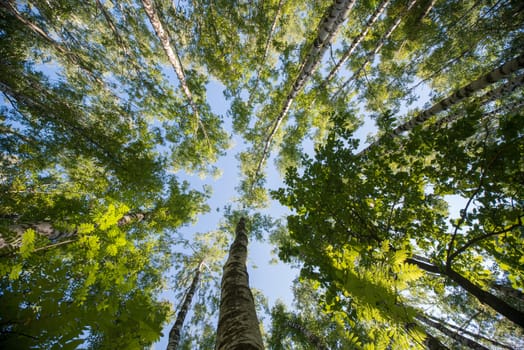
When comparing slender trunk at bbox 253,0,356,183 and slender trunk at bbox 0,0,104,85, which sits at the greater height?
slender trunk at bbox 0,0,104,85

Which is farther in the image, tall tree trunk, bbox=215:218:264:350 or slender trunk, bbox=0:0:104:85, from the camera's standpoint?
slender trunk, bbox=0:0:104:85

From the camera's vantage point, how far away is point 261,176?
997 cm

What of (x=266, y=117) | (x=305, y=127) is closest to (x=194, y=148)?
(x=266, y=117)

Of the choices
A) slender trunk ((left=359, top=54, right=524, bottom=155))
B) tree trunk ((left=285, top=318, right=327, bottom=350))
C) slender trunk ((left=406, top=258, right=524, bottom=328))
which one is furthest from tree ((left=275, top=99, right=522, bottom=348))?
tree trunk ((left=285, top=318, right=327, bottom=350))

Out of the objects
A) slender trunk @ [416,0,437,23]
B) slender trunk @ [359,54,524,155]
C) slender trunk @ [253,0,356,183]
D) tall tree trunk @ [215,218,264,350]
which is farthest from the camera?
slender trunk @ [416,0,437,23]

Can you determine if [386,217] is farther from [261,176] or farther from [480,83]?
[261,176]

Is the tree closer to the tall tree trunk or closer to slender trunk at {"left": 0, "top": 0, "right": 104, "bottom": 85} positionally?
the tall tree trunk

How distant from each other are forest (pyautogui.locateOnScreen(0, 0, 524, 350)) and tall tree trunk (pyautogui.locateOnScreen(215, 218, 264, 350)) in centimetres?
2

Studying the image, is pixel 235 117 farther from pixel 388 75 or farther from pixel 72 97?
pixel 388 75

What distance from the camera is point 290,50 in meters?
7.95

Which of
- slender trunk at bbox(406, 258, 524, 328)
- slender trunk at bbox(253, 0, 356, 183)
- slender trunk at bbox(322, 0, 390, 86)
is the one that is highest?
slender trunk at bbox(322, 0, 390, 86)

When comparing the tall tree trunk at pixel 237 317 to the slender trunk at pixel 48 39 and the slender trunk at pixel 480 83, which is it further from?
the slender trunk at pixel 48 39

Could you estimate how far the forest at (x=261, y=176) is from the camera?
1.60 metres

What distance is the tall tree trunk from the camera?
4.43 ft
